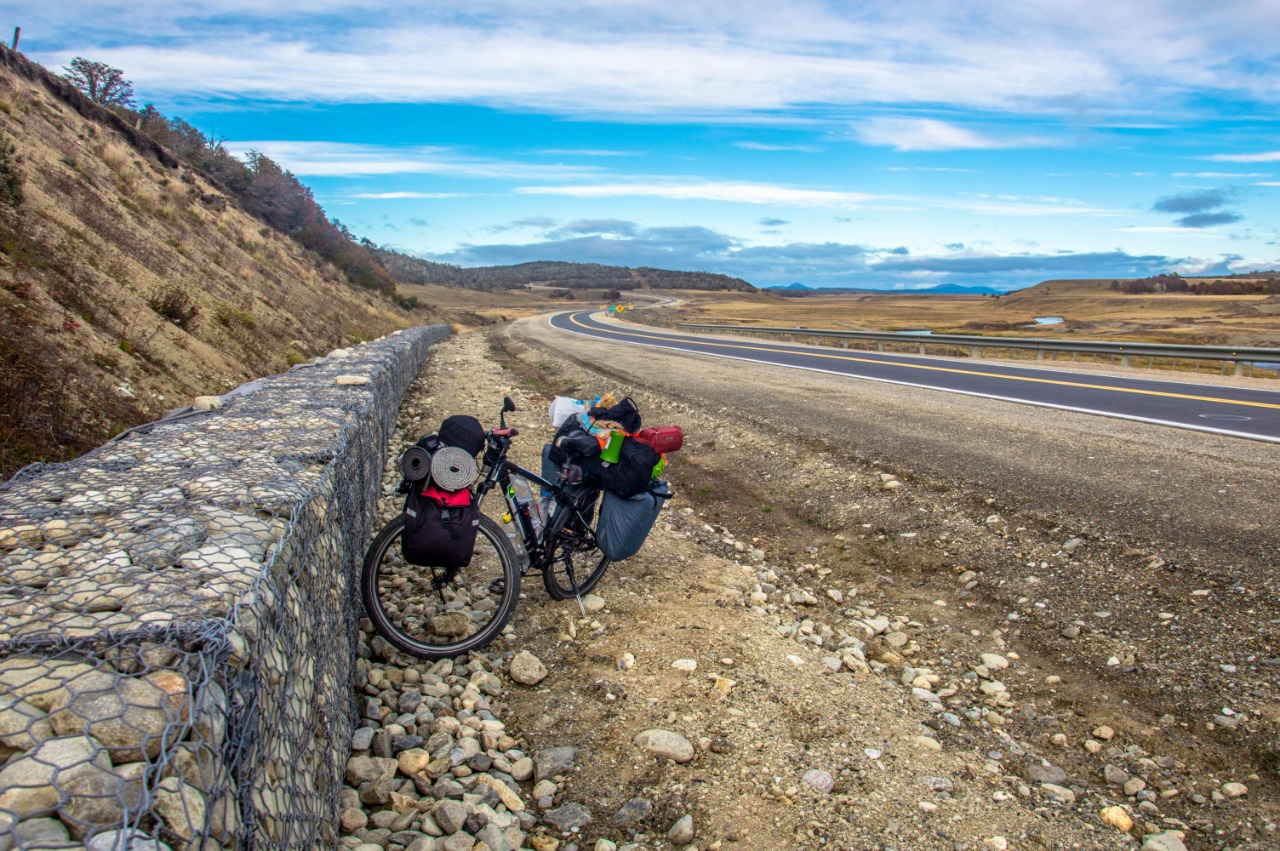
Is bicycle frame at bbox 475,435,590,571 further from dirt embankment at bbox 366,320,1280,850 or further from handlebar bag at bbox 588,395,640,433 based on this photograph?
handlebar bag at bbox 588,395,640,433

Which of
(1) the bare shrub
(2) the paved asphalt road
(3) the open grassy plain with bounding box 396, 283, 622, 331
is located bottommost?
(2) the paved asphalt road

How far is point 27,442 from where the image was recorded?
18.7 feet

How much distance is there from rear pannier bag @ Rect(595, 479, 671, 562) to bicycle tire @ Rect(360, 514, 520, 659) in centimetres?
75

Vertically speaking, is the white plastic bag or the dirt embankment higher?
the white plastic bag

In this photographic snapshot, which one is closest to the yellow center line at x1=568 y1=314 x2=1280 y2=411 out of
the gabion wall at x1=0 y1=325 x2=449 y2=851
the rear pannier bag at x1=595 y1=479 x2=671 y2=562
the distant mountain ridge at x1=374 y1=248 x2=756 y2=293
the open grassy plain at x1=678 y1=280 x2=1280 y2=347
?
the rear pannier bag at x1=595 y1=479 x2=671 y2=562

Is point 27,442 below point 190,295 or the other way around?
below

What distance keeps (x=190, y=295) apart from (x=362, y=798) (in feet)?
41.1

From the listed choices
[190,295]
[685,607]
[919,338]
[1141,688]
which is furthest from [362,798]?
[919,338]

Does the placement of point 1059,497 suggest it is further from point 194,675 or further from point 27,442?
point 27,442

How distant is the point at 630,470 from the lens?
499 centimetres

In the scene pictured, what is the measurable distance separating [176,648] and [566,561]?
350 centimetres

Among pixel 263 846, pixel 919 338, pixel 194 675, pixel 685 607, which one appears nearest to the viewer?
pixel 194 675

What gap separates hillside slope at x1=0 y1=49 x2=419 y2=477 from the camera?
6.84m

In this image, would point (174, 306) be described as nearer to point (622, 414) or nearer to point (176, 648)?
point (622, 414)
